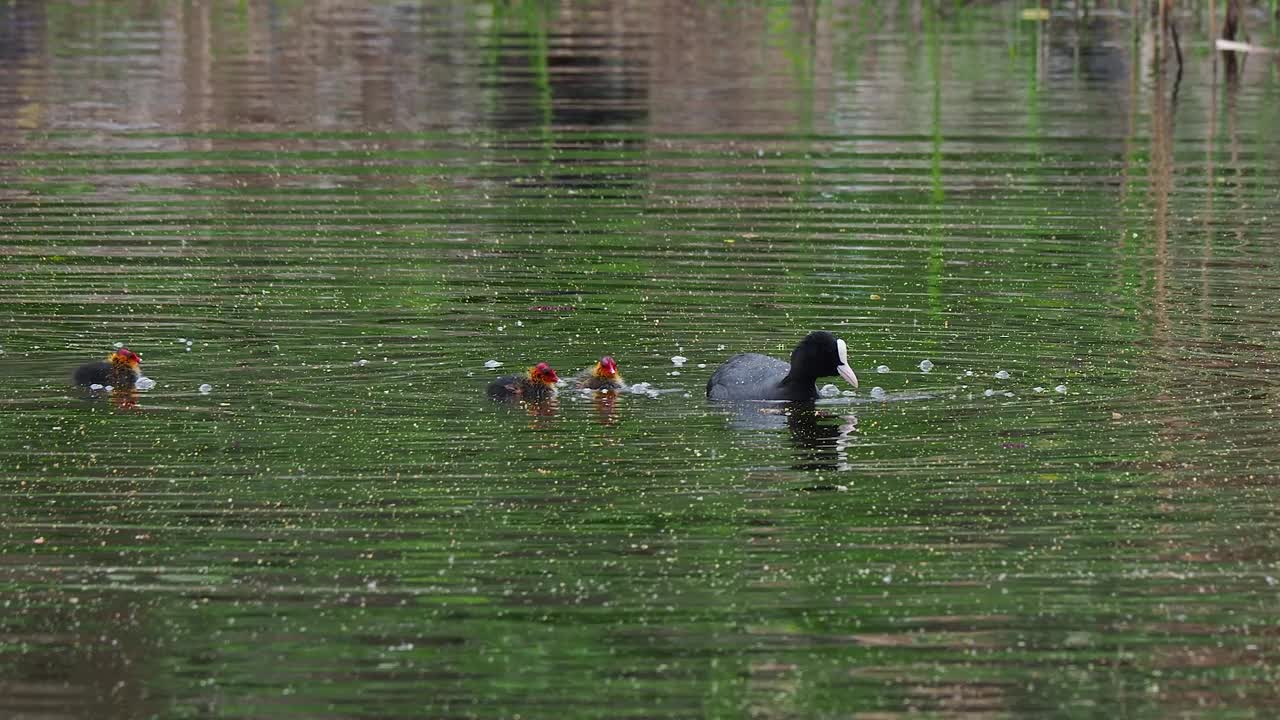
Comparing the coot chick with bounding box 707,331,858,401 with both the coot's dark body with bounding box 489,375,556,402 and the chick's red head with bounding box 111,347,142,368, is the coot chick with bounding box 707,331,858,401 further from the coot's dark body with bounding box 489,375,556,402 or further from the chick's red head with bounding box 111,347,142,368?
the chick's red head with bounding box 111,347,142,368

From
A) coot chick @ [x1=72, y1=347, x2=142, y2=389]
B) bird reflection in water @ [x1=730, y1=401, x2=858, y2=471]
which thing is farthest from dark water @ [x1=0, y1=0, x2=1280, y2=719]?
coot chick @ [x1=72, y1=347, x2=142, y2=389]

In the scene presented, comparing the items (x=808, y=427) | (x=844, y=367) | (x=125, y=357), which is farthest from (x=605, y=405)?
(x=125, y=357)

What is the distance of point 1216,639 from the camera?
8.16 m

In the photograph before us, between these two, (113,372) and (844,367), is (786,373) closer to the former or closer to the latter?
(844,367)

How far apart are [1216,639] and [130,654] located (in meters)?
3.72

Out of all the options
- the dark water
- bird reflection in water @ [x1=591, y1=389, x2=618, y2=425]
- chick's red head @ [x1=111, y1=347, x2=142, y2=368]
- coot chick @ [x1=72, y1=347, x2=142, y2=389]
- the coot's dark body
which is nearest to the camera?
the dark water

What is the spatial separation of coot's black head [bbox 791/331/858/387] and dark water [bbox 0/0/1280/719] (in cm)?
23

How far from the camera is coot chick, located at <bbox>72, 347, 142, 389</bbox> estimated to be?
12.0 metres

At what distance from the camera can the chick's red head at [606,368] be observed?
12.0 metres

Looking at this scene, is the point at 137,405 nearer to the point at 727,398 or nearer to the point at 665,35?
the point at 727,398

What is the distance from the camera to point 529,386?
39.3ft

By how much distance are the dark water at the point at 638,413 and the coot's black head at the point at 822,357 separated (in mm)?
228

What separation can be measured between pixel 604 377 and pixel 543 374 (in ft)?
1.03

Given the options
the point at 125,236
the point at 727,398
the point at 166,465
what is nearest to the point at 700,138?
the point at 125,236
